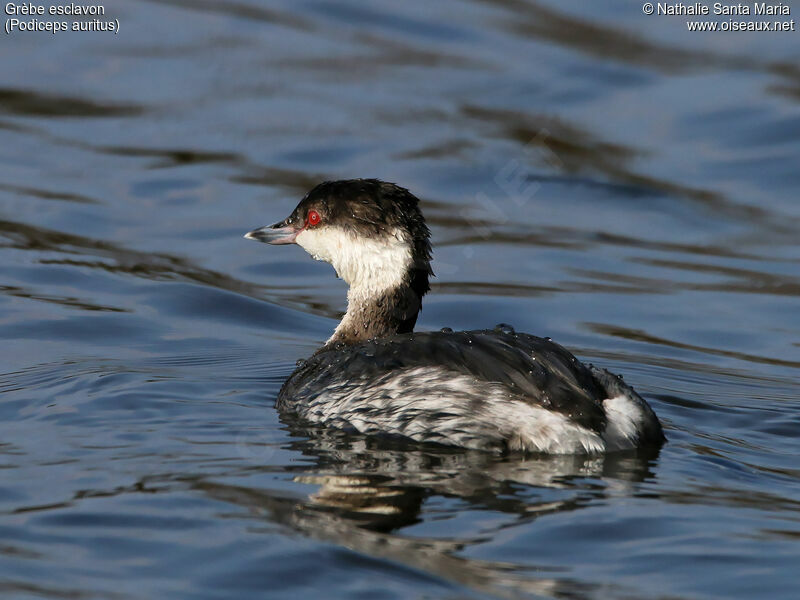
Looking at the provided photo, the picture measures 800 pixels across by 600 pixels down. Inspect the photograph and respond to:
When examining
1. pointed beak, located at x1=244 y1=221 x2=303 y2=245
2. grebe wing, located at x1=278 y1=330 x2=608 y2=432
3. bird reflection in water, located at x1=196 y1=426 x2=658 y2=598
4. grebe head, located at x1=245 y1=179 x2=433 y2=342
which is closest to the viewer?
bird reflection in water, located at x1=196 y1=426 x2=658 y2=598

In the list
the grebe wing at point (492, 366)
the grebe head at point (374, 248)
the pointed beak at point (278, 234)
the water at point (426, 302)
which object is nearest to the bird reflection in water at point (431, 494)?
the water at point (426, 302)

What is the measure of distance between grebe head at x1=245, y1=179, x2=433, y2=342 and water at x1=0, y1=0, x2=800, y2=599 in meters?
0.70

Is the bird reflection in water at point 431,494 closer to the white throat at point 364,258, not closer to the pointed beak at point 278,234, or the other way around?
the white throat at point 364,258

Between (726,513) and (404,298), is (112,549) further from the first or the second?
(404,298)

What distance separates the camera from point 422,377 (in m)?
6.47

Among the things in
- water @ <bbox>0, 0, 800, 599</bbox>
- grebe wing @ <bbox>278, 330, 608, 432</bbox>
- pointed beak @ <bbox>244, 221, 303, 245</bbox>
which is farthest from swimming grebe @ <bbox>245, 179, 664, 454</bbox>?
pointed beak @ <bbox>244, 221, 303, 245</bbox>

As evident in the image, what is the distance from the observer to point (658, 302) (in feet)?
32.0

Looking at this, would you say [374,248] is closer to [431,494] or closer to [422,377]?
[422,377]

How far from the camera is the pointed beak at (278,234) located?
7.86 m

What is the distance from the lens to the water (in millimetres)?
5070

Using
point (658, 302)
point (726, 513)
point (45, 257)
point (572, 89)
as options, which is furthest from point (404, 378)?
point (572, 89)

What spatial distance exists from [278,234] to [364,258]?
696 mm

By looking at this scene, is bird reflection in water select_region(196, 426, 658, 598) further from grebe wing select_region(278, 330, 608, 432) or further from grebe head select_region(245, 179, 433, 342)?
grebe head select_region(245, 179, 433, 342)

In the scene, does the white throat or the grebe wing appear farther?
the white throat
